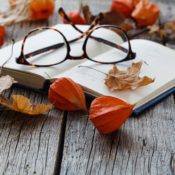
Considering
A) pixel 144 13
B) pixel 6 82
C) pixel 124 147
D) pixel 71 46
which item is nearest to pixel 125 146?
pixel 124 147

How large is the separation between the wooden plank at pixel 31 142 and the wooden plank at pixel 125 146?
2cm

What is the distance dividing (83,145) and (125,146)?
75 millimetres

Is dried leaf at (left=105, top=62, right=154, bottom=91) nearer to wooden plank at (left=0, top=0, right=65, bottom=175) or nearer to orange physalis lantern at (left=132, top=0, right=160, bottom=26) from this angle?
wooden plank at (left=0, top=0, right=65, bottom=175)

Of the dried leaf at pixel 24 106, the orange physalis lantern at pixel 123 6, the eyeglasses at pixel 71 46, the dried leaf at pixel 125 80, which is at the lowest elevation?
the orange physalis lantern at pixel 123 6

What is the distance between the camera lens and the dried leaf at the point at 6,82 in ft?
3.34

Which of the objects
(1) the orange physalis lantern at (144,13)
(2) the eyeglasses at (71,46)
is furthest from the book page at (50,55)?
(1) the orange physalis lantern at (144,13)

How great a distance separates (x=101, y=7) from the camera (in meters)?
1.66

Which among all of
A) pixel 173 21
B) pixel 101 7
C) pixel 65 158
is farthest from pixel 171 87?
pixel 101 7

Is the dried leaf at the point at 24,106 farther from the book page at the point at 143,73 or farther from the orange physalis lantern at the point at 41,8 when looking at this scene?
the orange physalis lantern at the point at 41,8

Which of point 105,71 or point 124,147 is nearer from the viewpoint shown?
point 124,147

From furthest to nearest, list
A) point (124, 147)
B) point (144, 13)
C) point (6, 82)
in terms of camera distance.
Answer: point (144, 13), point (6, 82), point (124, 147)

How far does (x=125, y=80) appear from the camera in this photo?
3.40ft

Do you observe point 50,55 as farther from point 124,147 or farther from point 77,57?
point 124,147

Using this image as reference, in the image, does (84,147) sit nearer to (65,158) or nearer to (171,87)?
(65,158)
